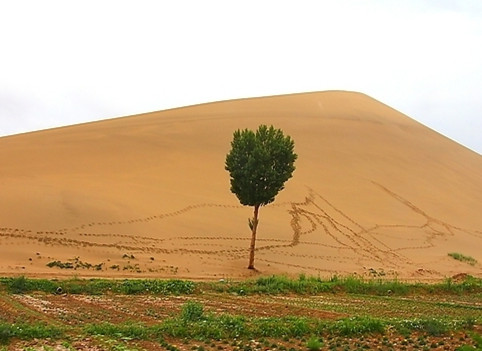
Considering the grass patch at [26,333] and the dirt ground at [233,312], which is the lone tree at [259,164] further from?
the grass patch at [26,333]

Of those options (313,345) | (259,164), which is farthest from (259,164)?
(313,345)

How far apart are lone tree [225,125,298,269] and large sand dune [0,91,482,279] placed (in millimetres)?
3162

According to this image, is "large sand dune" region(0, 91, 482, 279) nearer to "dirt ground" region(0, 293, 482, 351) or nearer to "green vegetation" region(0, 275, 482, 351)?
"green vegetation" region(0, 275, 482, 351)

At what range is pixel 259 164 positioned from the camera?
979 inches

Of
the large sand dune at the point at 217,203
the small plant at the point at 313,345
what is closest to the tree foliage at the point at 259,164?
the large sand dune at the point at 217,203

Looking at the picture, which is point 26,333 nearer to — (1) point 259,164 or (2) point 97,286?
(2) point 97,286

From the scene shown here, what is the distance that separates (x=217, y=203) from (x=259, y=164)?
1078 centimetres

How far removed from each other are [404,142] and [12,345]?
52.4 m

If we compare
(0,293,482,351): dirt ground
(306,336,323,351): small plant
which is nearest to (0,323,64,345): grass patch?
(0,293,482,351): dirt ground

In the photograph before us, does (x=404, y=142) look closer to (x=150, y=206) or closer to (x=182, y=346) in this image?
(x=150, y=206)

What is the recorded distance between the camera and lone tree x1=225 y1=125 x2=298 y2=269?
24984mm

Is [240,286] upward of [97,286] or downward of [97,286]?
upward

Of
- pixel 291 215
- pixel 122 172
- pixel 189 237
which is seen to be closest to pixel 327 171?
pixel 291 215

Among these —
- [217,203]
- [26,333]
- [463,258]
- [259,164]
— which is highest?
[259,164]
